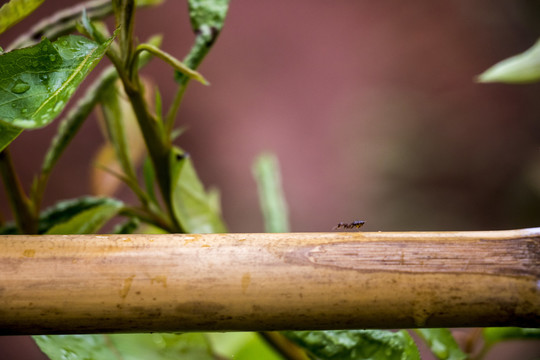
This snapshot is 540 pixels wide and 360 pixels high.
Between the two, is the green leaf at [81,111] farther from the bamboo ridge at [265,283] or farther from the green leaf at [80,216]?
the bamboo ridge at [265,283]

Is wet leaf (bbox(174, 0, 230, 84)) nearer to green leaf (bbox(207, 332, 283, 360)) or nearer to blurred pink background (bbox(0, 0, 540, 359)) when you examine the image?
green leaf (bbox(207, 332, 283, 360))

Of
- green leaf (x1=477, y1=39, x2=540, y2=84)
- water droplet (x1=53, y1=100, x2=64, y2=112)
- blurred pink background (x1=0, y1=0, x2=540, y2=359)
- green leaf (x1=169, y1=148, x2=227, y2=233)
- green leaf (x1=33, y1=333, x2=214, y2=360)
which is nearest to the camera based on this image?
water droplet (x1=53, y1=100, x2=64, y2=112)

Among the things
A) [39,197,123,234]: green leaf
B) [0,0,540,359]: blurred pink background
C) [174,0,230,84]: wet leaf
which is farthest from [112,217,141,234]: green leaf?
[0,0,540,359]: blurred pink background

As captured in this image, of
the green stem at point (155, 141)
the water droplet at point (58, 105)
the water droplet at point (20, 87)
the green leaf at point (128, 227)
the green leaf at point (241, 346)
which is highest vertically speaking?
the green stem at point (155, 141)

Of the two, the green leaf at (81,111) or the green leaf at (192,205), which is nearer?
the green leaf at (81,111)

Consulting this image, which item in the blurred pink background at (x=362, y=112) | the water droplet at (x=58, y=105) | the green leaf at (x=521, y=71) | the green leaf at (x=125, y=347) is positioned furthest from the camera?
the blurred pink background at (x=362, y=112)

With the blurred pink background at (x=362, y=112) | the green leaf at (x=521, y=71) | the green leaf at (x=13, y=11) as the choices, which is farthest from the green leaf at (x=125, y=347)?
the blurred pink background at (x=362, y=112)

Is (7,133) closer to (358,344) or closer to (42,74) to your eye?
(42,74)
